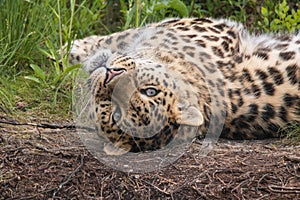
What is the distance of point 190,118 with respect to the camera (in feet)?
15.5

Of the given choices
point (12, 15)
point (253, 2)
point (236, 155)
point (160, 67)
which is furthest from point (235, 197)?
point (253, 2)

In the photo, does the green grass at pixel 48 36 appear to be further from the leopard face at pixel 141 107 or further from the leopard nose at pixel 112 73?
the leopard face at pixel 141 107

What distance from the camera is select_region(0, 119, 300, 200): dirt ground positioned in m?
4.12

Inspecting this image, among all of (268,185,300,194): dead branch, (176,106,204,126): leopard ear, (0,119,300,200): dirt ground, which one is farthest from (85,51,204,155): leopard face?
(268,185,300,194): dead branch

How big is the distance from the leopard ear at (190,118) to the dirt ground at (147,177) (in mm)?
217

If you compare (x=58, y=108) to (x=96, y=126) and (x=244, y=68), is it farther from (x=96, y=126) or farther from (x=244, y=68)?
(x=244, y=68)

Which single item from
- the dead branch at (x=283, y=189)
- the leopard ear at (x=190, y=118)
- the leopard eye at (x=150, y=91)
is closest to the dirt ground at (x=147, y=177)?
the dead branch at (x=283, y=189)

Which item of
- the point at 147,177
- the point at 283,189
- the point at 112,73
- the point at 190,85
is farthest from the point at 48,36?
the point at 283,189

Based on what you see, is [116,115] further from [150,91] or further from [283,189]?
[283,189]

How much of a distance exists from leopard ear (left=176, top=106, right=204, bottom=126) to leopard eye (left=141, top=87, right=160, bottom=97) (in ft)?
0.71

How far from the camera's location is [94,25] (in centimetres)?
737

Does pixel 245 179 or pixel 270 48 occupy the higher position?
pixel 270 48

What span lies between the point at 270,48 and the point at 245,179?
179 cm

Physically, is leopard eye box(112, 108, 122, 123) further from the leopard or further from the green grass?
the green grass
